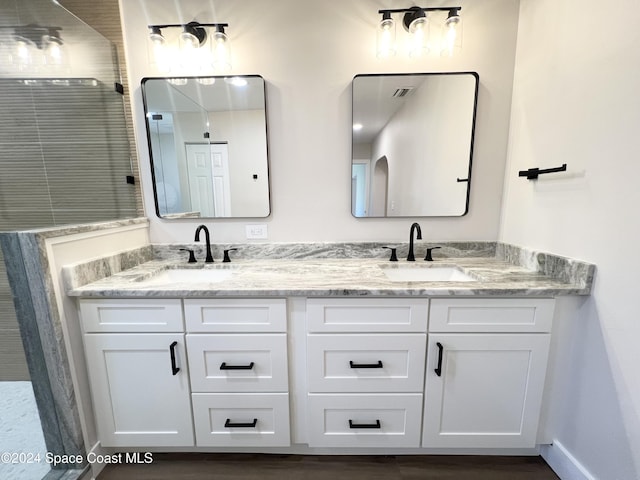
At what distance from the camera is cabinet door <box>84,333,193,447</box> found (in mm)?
1135

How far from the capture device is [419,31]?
4.50ft

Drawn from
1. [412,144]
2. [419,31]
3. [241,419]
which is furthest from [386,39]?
[241,419]

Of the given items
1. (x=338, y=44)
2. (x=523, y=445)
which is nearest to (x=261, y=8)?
(x=338, y=44)

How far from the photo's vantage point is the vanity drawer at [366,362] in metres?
1.11

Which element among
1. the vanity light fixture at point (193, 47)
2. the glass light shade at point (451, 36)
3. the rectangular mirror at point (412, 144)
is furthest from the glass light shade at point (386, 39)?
the vanity light fixture at point (193, 47)

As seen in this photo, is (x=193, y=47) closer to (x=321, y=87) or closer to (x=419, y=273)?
(x=321, y=87)

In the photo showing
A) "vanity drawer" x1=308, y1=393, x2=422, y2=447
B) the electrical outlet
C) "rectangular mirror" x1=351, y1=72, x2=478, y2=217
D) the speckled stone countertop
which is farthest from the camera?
the electrical outlet

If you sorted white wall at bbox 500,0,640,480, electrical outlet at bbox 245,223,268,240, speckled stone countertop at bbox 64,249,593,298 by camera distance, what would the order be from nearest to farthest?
1. white wall at bbox 500,0,640,480
2. speckled stone countertop at bbox 64,249,593,298
3. electrical outlet at bbox 245,223,268,240

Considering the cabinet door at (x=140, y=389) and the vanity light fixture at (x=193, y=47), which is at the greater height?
the vanity light fixture at (x=193, y=47)

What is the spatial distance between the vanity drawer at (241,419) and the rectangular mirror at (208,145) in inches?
39.5

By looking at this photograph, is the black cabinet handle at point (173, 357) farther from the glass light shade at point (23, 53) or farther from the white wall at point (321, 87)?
the glass light shade at point (23, 53)

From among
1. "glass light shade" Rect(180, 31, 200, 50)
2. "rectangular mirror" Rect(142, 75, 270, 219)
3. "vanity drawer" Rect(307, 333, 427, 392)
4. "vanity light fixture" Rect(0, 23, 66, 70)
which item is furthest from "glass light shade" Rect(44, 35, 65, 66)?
"vanity drawer" Rect(307, 333, 427, 392)

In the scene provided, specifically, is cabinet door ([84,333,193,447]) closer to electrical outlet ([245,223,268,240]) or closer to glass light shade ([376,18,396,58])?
electrical outlet ([245,223,268,240])

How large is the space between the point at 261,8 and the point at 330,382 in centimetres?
202
